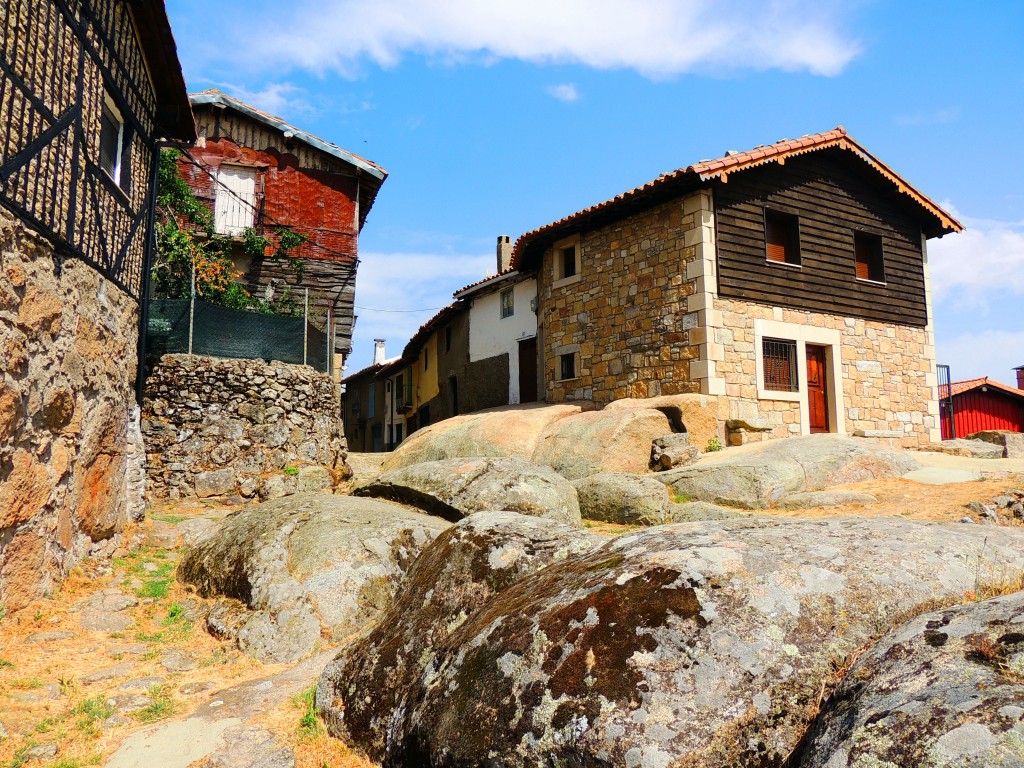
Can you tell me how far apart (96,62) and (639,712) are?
28.2ft

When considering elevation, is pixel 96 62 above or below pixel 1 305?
above

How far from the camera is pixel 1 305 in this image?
18.0 feet

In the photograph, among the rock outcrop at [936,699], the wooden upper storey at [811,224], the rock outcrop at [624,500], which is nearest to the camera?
the rock outcrop at [936,699]

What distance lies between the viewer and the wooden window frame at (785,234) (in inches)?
631

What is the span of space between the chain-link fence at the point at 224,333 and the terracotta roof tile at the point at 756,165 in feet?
22.8

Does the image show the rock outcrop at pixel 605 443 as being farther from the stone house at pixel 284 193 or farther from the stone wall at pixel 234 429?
the stone house at pixel 284 193

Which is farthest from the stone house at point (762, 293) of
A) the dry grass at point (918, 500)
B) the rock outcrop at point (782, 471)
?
the dry grass at point (918, 500)

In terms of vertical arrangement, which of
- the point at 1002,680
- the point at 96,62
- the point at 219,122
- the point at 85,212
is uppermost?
the point at 219,122

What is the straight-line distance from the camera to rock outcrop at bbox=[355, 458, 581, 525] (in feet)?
24.8

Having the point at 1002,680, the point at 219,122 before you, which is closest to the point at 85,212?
the point at 1002,680

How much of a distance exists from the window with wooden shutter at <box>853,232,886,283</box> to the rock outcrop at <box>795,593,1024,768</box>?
1658 cm

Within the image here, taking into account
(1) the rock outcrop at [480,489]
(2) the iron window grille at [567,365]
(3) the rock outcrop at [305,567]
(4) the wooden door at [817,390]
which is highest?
(2) the iron window grille at [567,365]

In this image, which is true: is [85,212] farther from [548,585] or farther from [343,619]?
[548,585]

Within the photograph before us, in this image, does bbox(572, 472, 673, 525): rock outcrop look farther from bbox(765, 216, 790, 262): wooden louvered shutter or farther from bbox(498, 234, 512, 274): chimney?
bbox(498, 234, 512, 274): chimney
